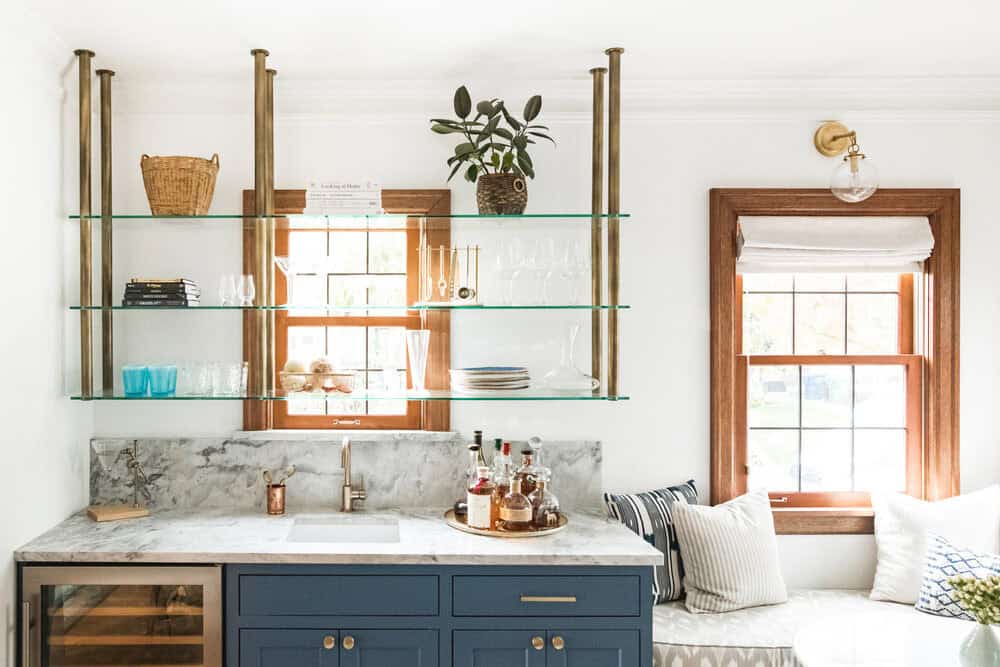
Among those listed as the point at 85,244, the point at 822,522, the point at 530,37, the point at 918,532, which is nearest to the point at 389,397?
the point at 85,244

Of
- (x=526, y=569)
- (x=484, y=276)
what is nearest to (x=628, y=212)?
(x=484, y=276)

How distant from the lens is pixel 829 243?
308 centimetres

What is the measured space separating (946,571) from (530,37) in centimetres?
243

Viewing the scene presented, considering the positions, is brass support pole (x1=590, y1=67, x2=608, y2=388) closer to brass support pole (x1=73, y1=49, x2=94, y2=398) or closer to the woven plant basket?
the woven plant basket

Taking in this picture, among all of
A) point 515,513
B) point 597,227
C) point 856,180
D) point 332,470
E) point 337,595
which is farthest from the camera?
point 332,470

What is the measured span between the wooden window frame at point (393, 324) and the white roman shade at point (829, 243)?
1.25m

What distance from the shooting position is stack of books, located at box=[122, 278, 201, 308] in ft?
9.33

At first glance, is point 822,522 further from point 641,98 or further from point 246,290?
point 246,290

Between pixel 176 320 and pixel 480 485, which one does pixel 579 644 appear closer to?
pixel 480 485

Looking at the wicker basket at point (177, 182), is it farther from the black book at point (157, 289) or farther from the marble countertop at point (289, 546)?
the marble countertop at point (289, 546)

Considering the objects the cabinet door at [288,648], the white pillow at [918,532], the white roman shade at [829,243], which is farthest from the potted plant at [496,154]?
the white pillow at [918,532]

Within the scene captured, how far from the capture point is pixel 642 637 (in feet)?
8.13

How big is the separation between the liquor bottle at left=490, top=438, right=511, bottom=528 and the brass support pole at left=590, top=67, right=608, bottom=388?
1.69 feet

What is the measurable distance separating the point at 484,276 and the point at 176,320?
4.13 ft
